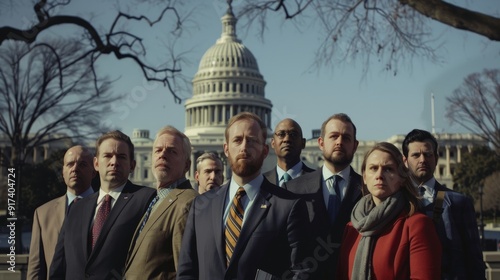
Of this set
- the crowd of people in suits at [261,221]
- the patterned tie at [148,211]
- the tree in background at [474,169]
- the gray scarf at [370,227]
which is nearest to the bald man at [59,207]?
the crowd of people in suits at [261,221]

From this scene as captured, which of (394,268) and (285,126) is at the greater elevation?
(285,126)

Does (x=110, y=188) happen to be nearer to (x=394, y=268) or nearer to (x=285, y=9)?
(x=394, y=268)

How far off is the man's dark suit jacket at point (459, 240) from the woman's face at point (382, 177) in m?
0.84

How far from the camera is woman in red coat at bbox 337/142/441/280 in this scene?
12.9 ft

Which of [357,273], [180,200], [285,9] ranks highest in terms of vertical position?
[285,9]

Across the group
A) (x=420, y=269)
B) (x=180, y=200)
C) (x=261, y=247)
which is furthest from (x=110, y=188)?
(x=420, y=269)

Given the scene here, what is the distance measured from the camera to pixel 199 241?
4180 mm

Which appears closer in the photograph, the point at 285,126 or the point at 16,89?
the point at 285,126

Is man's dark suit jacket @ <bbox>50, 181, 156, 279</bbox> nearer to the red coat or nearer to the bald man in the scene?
the bald man

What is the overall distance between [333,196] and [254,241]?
1258 mm

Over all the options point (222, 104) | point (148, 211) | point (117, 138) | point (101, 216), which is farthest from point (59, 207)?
point (222, 104)

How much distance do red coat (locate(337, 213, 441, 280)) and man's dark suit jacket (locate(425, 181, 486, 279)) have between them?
90cm

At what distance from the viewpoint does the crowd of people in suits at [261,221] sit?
399 cm

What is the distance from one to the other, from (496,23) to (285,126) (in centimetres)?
257
